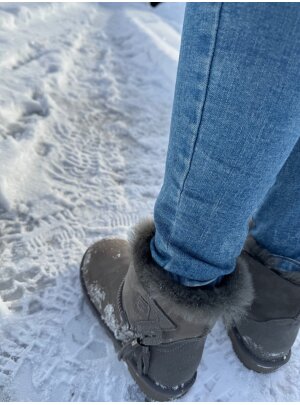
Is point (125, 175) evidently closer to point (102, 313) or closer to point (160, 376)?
point (102, 313)

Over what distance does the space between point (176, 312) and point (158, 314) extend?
1.6 inches

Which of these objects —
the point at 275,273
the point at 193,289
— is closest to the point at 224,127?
the point at 193,289

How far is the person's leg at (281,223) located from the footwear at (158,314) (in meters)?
0.12

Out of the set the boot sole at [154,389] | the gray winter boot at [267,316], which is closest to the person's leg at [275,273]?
the gray winter boot at [267,316]

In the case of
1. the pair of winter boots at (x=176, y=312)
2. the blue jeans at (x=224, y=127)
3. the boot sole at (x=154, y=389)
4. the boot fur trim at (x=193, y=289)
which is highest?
the blue jeans at (x=224, y=127)

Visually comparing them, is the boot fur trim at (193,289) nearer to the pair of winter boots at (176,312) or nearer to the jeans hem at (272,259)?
the pair of winter boots at (176,312)

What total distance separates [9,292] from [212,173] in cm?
62

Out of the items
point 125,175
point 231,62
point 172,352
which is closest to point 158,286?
point 172,352

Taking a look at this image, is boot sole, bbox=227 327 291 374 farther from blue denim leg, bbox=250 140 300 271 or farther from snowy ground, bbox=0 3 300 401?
blue denim leg, bbox=250 140 300 271

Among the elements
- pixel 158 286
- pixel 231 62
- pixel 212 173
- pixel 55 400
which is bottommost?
pixel 55 400

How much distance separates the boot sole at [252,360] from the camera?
2.93 feet

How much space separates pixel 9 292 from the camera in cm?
95

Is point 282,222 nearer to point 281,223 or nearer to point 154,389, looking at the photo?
point 281,223

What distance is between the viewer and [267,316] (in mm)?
838
